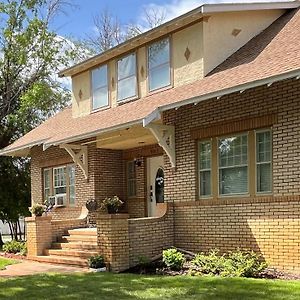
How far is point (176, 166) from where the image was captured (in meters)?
12.2

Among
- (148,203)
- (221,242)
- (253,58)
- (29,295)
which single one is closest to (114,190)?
(148,203)

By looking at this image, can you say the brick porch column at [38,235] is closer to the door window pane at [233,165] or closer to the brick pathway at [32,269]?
the brick pathway at [32,269]

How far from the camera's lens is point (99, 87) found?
16188 millimetres

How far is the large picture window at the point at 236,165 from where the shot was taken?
10367mm

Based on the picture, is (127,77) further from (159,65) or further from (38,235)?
(38,235)

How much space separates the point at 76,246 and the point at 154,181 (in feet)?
11.5

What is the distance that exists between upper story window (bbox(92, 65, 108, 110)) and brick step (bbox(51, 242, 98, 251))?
4622 mm

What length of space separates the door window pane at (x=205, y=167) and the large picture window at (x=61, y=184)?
6665mm

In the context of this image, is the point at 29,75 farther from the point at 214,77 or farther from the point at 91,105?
the point at 214,77

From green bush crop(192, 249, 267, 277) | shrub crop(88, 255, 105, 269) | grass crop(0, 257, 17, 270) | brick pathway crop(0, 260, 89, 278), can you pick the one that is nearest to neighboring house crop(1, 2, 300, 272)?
shrub crop(88, 255, 105, 269)

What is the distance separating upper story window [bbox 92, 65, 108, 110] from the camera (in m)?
15.9

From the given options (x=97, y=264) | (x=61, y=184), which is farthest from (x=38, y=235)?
(x=61, y=184)

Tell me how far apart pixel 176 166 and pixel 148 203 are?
3643 millimetres

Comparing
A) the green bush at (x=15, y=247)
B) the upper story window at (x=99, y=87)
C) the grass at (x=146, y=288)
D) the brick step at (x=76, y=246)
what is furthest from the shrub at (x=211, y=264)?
the green bush at (x=15, y=247)
